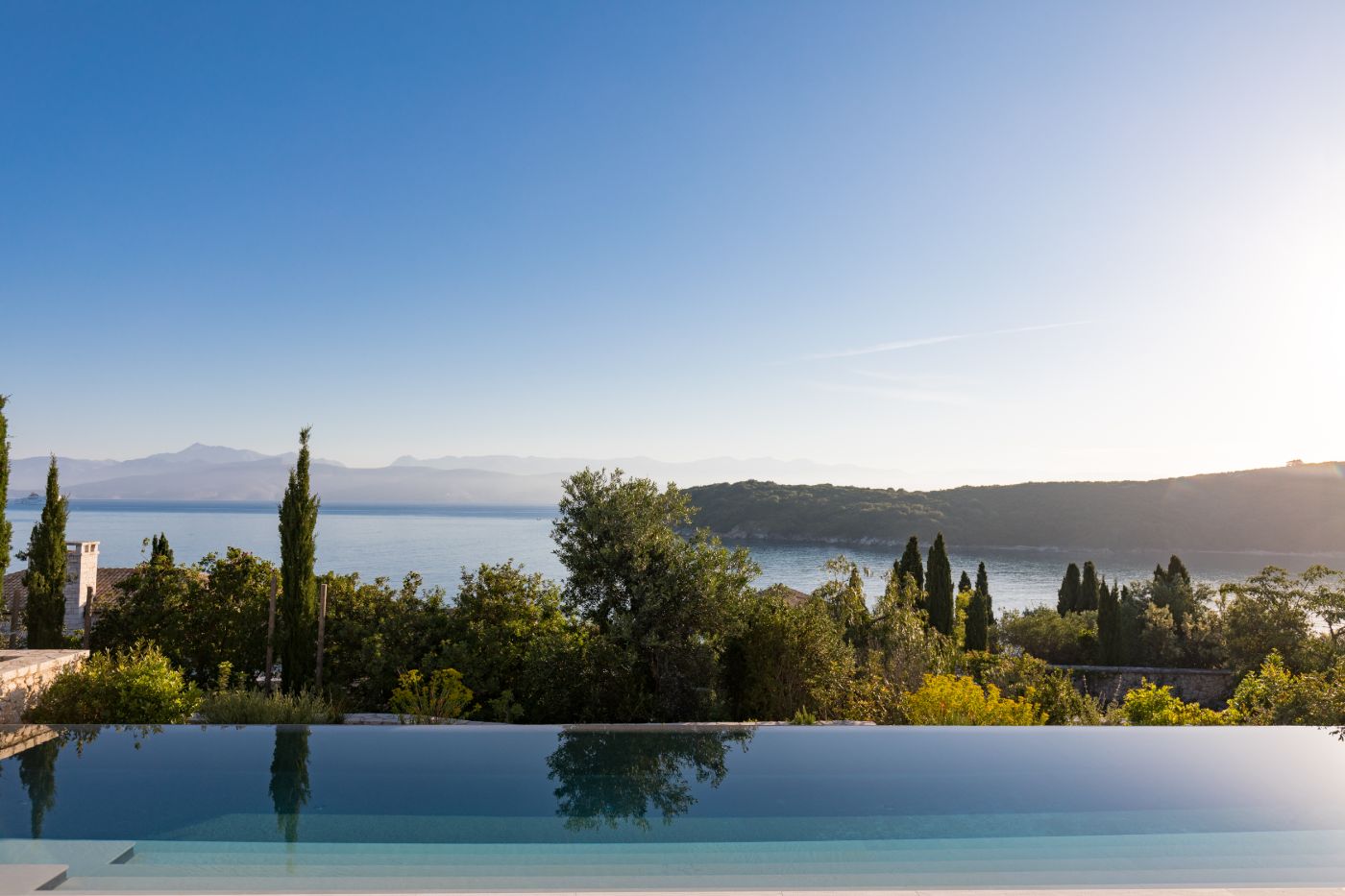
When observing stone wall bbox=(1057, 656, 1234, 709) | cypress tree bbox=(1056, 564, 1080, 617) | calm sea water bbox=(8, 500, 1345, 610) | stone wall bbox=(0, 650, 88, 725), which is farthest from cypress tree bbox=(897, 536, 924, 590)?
stone wall bbox=(0, 650, 88, 725)

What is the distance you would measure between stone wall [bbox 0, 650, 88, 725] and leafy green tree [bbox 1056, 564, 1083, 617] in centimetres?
3674

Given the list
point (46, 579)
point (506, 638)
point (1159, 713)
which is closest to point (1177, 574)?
point (1159, 713)

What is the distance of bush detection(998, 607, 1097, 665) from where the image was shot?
3052 centimetres

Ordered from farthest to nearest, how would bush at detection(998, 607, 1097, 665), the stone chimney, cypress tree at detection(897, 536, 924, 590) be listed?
bush at detection(998, 607, 1097, 665), cypress tree at detection(897, 536, 924, 590), the stone chimney

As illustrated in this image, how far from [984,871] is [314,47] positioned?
11.8m

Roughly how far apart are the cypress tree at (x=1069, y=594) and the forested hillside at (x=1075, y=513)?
1488 inches

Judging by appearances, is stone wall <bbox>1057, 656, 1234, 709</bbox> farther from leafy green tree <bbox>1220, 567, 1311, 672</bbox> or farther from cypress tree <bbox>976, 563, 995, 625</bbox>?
cypress tree <bbox>976, 563, 995, 625</bbox>

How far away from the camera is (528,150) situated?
1355cm

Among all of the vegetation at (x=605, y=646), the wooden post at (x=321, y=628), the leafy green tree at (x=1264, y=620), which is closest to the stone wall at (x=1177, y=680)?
the leafy green tree at (x=1264, y=620)

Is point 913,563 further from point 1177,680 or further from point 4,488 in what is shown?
point 4,488

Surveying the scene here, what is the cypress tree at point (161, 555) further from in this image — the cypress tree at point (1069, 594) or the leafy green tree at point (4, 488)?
the cypress tree at point (1069, 594)

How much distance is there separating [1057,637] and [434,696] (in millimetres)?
28946

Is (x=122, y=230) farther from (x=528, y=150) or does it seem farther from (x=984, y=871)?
(x=984, y=871)

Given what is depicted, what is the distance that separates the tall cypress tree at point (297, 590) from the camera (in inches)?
399
